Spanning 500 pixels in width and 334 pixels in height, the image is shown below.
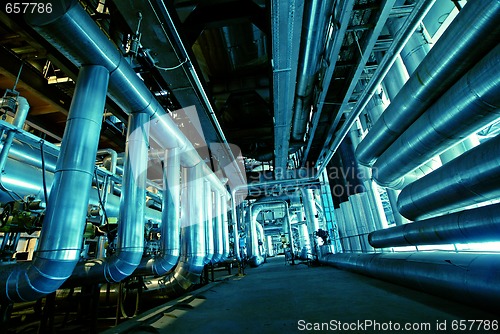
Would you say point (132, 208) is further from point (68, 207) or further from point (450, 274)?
point (450, 274)

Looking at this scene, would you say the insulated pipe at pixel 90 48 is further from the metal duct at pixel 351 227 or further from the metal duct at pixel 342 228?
the metal duct at pixel 342 228

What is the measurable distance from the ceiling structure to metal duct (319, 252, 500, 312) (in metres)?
2.03

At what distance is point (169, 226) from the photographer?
3.00 metres

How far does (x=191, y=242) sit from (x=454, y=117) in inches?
136

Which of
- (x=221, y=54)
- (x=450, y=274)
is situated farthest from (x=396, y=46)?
(x=221, y=54)

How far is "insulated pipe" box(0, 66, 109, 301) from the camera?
1.36 metres

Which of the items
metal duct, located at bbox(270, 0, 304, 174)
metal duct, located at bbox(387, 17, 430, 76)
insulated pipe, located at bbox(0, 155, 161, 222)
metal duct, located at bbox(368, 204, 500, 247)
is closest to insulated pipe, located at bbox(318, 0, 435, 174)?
metal duct, located at bbox(387, 17, 430, 76)

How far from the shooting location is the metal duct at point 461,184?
61.9 inches

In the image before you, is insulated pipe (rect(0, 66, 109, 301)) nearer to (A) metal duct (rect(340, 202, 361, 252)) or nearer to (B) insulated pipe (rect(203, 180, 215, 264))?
(B) insulated pipe (rect(203, 180, 215, 264))

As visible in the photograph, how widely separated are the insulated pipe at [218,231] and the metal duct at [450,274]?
10.2ft

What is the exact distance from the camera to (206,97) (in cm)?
282

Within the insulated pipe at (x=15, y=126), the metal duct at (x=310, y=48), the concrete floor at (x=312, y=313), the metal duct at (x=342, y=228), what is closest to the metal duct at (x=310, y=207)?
the metal duct at (x=342, y=228)

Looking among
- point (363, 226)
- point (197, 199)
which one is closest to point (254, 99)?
point (197, 199)

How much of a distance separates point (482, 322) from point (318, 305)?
1169 mm
